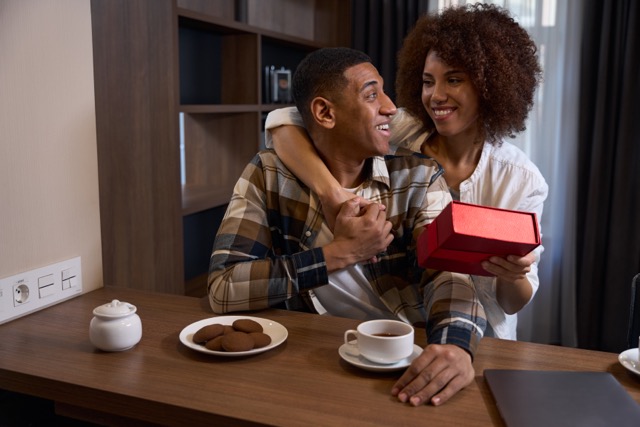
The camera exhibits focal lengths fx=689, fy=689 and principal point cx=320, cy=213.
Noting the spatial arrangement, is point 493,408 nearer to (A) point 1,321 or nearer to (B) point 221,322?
(B) point 221,322

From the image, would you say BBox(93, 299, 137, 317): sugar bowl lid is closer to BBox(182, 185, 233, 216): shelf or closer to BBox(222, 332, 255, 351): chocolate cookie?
BBox(222, 332, 255, 351): chocolate cookie

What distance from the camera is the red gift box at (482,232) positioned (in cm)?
130

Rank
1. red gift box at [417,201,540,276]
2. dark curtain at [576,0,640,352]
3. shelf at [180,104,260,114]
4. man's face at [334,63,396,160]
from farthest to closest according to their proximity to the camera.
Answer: dark curtain at [576,0,640,352], shelf at [180,104,260,114], man's face at [334,63,396,160], red gift box at [417,201,540,276]

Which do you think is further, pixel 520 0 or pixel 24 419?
pixel 520 0

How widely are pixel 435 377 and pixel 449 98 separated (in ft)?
3.65

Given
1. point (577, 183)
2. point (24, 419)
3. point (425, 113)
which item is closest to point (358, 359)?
point (24, 419)

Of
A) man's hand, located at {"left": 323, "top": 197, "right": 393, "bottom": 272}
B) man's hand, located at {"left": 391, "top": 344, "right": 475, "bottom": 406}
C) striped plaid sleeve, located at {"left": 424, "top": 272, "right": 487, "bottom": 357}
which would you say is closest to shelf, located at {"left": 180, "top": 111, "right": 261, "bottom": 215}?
man's hand, located at {"left": 323, "top": 197, "right": 393, "bottom": 272}

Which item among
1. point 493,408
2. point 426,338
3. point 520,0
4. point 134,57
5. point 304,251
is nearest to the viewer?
point 493,408

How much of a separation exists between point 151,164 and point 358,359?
1.32 metres

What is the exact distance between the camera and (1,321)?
1590 millimetres

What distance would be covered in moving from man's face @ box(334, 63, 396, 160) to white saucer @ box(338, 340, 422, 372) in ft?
1.98

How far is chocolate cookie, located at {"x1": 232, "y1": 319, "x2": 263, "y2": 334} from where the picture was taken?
4.84ft

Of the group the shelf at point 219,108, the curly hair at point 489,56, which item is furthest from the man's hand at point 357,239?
the shelf at point 219,108

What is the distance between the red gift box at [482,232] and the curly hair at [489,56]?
87cm
